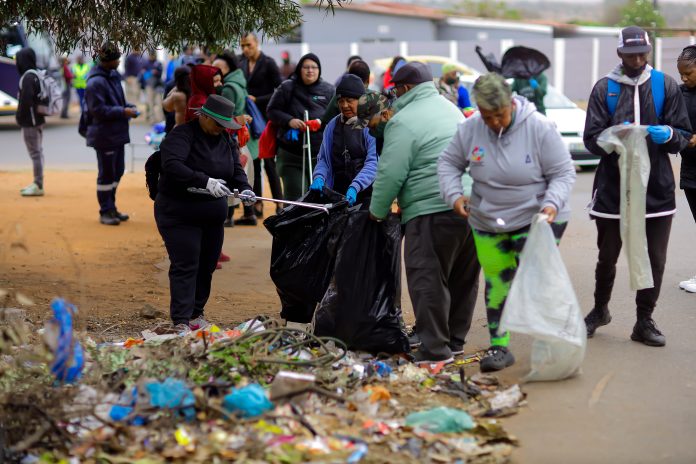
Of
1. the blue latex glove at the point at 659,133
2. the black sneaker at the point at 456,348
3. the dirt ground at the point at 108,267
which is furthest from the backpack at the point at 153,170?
the blue latex glove at the point at 659,133

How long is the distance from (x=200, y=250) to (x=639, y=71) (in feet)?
10.8

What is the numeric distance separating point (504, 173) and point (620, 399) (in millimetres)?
1428

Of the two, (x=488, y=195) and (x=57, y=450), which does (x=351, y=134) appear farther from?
(x=57, y=450)

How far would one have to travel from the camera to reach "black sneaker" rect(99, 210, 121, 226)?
1192 cm

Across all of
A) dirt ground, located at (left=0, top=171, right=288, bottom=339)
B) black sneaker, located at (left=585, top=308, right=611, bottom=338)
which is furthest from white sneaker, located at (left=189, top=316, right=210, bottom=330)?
black sneaker, located at (left=585, top=308, right=611, bottom=338)

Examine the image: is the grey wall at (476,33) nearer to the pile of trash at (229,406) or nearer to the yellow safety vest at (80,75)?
the yellow safety vest at (80,75)

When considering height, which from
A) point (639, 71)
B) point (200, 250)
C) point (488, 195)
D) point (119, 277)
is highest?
point (639, 71)

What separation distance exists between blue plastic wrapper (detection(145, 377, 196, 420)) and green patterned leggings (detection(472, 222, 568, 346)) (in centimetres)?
205

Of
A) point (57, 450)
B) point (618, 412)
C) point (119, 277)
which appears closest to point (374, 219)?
point (618, 412)

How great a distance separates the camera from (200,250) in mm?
7262

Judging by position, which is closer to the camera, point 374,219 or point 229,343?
point 229,343

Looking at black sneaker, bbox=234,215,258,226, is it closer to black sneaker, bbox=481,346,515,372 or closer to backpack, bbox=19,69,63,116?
backpack, bbox=19,69,63,116

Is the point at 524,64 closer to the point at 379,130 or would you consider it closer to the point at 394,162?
the point at 379,130

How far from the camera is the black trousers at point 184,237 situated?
698 centimetres
